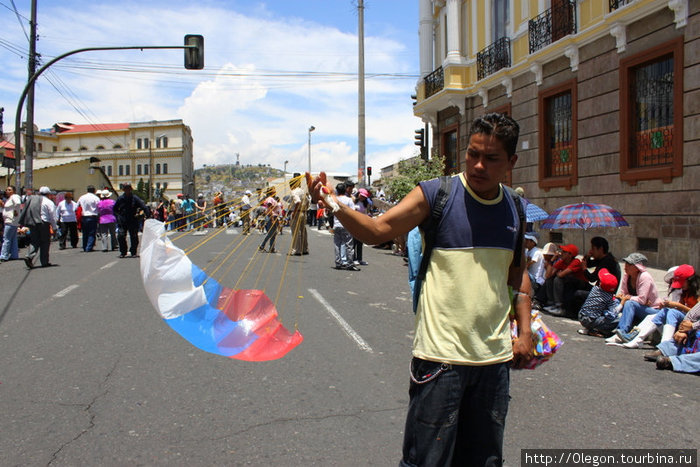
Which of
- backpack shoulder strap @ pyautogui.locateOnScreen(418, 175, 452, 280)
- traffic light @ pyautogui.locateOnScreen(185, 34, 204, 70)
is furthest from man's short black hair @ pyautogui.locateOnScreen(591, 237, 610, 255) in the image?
traffic light @ pyautogui.locateOnScreen(185, 34, 204, 70)

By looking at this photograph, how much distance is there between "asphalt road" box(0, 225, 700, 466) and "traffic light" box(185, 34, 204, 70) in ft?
34.9

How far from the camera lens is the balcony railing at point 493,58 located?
19641mm

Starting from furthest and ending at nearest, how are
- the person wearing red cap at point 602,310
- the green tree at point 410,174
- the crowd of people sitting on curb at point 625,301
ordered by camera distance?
the green tree at point 410,174 → the person wearing red cap at point 602,310 → the crowd of people sitting on curb at point 625,301

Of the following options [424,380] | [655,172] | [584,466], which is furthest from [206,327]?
[655,172]

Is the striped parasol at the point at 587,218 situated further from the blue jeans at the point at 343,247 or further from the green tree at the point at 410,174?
the green tree at the point at 410,174

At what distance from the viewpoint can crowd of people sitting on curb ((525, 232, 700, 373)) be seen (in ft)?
19.3

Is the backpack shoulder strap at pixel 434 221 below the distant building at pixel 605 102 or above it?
below

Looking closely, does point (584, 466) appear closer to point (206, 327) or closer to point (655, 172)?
point (206, 327)

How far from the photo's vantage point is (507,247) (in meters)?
2.43

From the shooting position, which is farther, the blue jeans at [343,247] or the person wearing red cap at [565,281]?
the blue jeans at [343,247]

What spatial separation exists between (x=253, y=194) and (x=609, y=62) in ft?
44.6

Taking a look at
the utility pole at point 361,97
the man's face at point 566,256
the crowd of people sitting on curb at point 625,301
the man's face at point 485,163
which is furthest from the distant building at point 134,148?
the man's face at point 485,163

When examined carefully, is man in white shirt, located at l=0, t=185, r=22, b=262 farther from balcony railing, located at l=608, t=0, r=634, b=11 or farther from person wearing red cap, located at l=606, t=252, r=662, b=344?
balcony railing, located at l=608, t=0, r=634, b=11

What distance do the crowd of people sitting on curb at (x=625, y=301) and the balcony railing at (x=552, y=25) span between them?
32.7 ft
